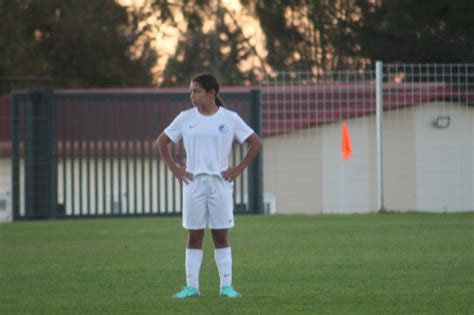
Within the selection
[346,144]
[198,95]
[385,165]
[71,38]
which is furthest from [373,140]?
[71,38]

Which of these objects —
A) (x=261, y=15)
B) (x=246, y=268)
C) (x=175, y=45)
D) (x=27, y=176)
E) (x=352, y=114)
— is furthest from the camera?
(x=175, y=45)

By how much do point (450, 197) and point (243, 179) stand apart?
4.02 m

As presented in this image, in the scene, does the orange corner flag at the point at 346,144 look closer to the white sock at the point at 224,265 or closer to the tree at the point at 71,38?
the white sock at the point at 224,265

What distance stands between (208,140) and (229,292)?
1216 millimetres

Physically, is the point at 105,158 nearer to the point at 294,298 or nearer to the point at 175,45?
the point at 294,298

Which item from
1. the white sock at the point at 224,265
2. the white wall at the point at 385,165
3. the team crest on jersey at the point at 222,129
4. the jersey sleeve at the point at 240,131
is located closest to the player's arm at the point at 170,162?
the team crest on jersey at the point at 222,129

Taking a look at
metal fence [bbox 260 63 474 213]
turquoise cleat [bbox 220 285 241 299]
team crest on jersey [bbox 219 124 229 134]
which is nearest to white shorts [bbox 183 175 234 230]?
A: team crest on jersey [bbox 219 124 229 134]

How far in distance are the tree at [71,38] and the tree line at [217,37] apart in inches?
1.4

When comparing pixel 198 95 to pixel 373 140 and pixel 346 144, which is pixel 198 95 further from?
pixel 373 140

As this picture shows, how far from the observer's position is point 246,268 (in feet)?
46.6

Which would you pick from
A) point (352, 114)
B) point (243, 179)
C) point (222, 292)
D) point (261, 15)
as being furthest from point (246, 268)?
point (261, 15)

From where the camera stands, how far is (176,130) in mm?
11969

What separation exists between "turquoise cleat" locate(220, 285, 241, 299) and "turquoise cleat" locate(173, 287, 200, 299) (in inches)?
8.4

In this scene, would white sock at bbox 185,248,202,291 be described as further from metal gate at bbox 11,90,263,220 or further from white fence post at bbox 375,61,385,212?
metal gate at bbox 11,90,263,220
